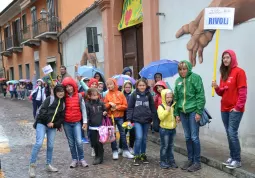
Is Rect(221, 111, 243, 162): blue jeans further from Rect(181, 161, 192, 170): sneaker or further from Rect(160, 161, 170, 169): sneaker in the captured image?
Rect(160, 161, 170, 169): sneaker

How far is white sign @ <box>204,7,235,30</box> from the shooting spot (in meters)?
5.47

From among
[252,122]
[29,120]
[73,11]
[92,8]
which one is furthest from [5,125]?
[73,11]

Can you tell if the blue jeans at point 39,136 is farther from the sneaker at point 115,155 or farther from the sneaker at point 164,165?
the sneaker at point 164,165

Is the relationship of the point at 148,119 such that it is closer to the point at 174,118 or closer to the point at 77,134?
the point at 174,118

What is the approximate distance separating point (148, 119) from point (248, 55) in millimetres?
2156

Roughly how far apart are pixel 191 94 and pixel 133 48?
6699 mm

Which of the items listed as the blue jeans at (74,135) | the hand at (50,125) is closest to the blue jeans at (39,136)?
the hand at (50,125)

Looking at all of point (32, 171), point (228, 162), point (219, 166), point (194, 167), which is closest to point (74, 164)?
point (32, 171)

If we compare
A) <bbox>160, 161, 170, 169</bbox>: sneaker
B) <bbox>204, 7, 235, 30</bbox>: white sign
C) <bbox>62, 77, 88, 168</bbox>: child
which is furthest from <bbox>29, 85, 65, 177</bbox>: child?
<bbox>204, 7, 235, 30</bbox>: white sign

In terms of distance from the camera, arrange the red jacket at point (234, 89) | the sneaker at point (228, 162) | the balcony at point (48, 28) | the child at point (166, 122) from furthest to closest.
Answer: the balcony at point (48, 28) → the child at point (166, 122) → the sneaker at point (228, 162) → the red jacket at point (234, 89)

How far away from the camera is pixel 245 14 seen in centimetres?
613

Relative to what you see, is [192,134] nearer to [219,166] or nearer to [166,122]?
[166,122]

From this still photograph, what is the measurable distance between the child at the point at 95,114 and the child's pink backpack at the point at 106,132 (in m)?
0.11

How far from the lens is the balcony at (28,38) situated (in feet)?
78.7
